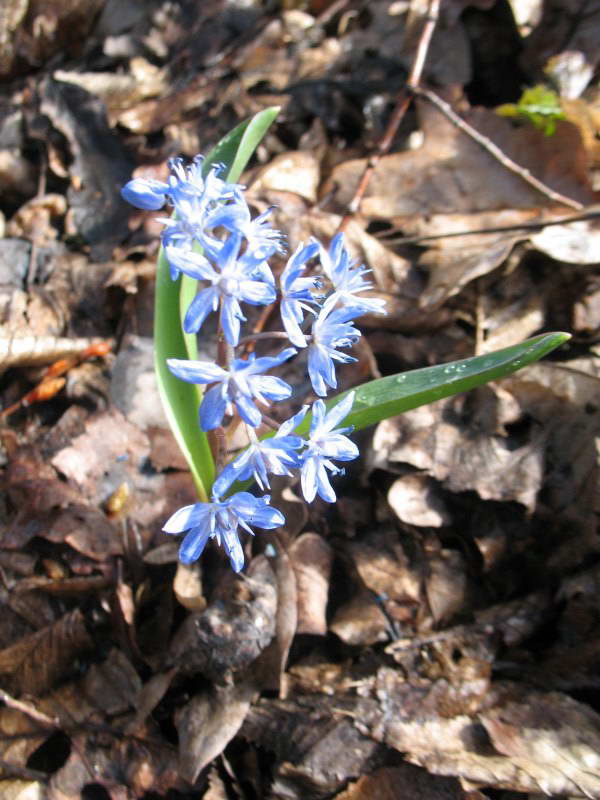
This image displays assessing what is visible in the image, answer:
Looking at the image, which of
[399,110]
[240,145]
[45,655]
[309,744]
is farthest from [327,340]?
[399,110]

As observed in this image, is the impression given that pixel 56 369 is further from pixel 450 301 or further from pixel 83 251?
pixel 450 301

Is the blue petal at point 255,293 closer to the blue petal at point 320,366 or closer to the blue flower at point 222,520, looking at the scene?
the blue petal at point 320,366

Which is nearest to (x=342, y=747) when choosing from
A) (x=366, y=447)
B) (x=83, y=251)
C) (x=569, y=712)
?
(x=569, y=712)

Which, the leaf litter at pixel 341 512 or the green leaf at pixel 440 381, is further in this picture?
the leaf litter at pixel 341 512

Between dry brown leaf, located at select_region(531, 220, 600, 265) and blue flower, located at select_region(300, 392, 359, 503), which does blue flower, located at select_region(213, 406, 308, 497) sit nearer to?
blue flower, located at select_region(300, 392, 359, 503)

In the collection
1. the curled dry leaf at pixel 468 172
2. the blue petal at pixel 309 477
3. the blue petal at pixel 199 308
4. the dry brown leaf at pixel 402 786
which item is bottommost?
the dry brown leaf at pixel 402 786

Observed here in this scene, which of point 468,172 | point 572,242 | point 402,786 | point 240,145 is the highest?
point 240,145

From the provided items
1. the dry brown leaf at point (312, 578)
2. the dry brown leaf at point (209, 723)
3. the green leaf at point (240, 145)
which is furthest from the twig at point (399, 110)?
the dry brown leaf at point (209, 723)

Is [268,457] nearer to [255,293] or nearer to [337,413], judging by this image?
[337,413]
